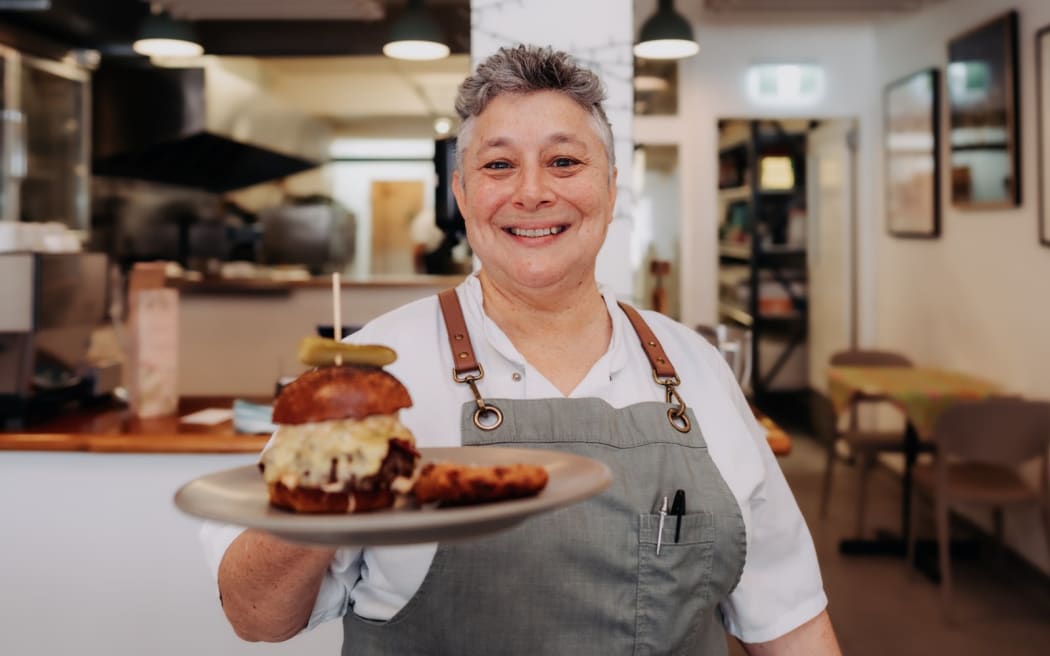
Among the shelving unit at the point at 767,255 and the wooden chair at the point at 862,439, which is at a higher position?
the shelving unit at the point at 767,255

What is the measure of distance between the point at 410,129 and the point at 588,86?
783cm

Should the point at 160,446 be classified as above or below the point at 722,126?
below

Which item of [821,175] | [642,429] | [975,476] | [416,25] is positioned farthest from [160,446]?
[821,175]

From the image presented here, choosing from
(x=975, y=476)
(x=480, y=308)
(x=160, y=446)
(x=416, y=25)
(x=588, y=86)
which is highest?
(x=416, y=25)

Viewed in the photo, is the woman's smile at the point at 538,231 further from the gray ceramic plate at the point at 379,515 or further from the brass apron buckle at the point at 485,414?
the gray ceramic plate at the point at 379,515

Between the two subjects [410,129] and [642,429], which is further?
[410,129]

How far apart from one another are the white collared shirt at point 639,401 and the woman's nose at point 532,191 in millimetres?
205

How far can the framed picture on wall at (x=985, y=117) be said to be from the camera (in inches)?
174

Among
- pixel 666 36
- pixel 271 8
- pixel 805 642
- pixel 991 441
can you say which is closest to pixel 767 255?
pixel 666 36

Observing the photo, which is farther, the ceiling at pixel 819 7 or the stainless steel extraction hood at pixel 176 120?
the stainless steel extraction hood at pixel 176 120

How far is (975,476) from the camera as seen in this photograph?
159 inches

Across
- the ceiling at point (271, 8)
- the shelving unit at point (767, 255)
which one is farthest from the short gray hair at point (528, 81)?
the shelving unit at point (767, 255)

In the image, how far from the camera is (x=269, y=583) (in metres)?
1.18

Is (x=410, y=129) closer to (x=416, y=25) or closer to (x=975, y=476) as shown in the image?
(x=416, y=25)
